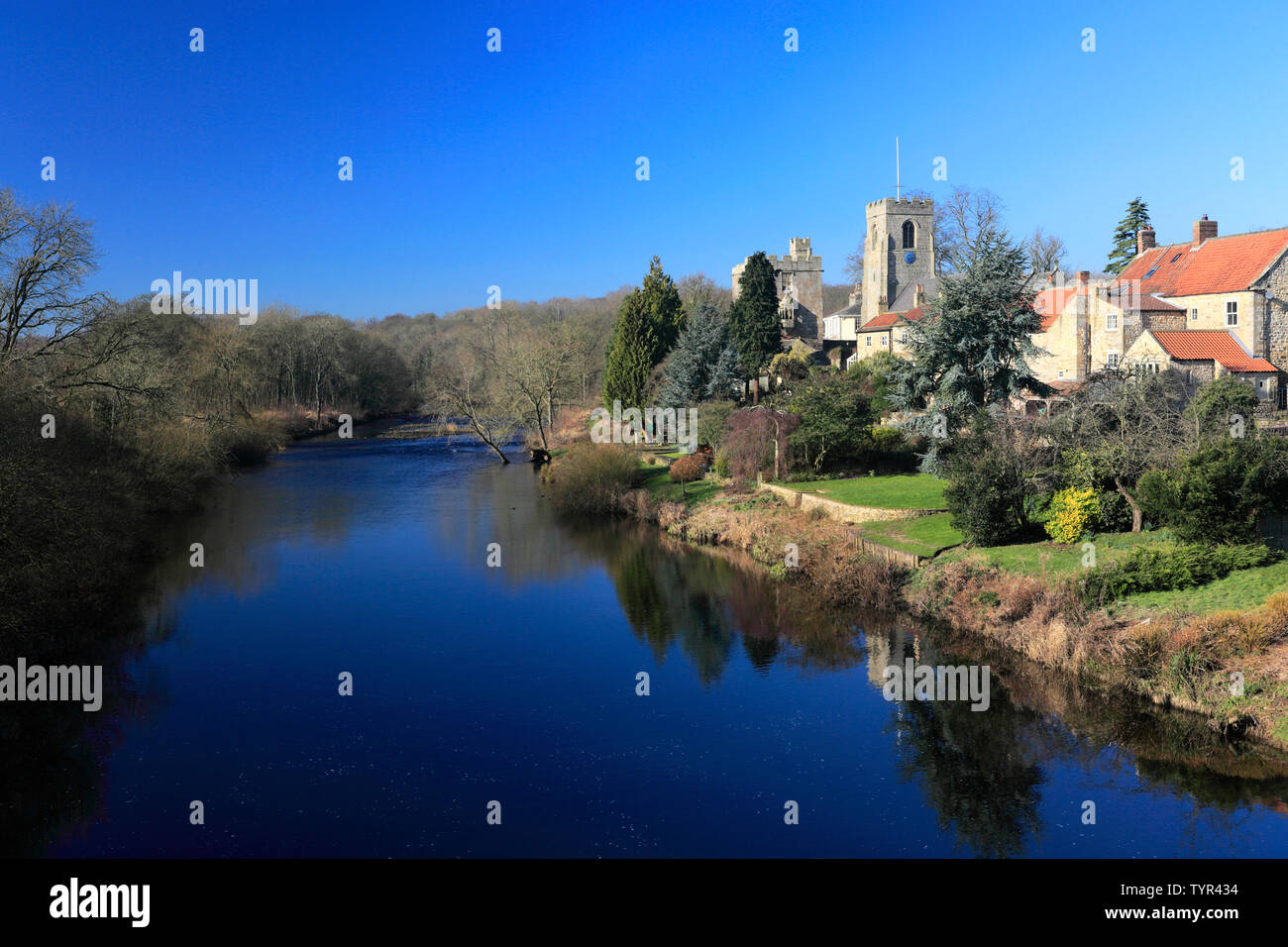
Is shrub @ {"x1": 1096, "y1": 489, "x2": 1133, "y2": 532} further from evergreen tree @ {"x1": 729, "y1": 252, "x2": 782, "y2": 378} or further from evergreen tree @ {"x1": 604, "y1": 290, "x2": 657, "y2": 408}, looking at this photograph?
evergreen tree @ {"x1": 604, "y1": 290, "x2": 657, "y2": 408}

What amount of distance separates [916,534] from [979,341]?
764 centimetres

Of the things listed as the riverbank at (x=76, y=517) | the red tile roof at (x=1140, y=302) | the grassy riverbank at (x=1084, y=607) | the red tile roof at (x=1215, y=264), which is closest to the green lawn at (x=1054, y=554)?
the grassy riverbank at (x=1084, y=607)

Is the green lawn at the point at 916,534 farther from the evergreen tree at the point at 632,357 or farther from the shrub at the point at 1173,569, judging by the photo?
the evergreen tree at the point at 632,357

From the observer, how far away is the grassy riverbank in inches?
556

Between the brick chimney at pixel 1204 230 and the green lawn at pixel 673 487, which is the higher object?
the brick chimney at pixel 1204 230

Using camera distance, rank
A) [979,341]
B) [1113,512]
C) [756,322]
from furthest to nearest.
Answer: [756,322]
[979,341]
[1113,512]

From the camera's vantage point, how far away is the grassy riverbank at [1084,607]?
1413 centimetres

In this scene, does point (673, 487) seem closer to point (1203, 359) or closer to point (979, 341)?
point (979, 341)

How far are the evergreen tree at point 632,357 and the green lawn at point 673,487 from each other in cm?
1275

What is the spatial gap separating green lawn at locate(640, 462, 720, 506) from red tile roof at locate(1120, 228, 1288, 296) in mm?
21359

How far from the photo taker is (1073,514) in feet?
67.0

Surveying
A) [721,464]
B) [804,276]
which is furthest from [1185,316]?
[804,276]

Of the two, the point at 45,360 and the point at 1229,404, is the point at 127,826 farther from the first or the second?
the point at 1229,404

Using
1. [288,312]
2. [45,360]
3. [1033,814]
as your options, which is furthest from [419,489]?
[288,312]
